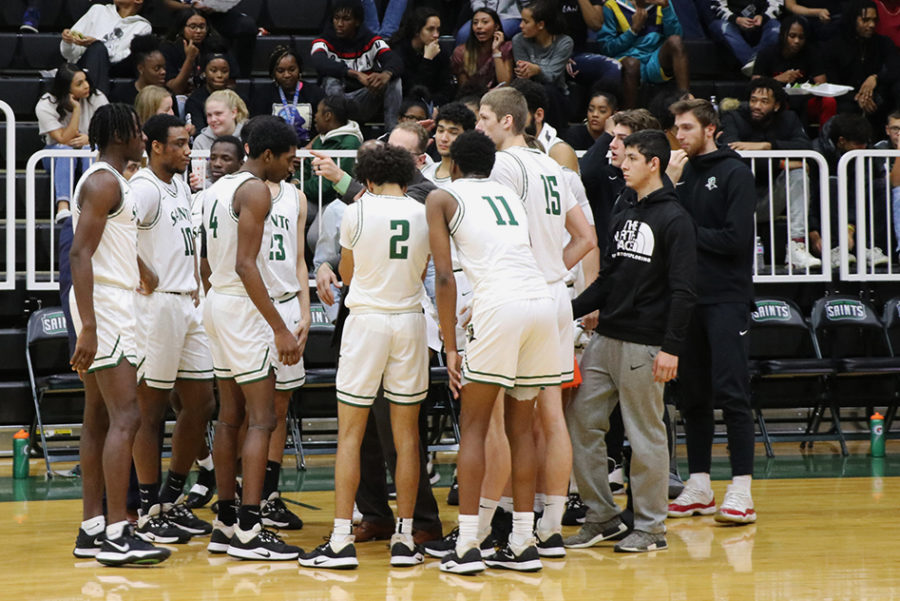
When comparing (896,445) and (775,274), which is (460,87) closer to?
(775,274)

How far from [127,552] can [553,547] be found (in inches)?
72.9

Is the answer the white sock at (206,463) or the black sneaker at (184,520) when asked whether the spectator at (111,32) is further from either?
the black sneaker at (184,520)

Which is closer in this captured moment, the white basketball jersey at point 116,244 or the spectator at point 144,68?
the white basketball jersey at point 116,244

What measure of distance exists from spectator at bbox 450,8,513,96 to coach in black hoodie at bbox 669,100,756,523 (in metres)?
4.61

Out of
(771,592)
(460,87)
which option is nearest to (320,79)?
(460,87)

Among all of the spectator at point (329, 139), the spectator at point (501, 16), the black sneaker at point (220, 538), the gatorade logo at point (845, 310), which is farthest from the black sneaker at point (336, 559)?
the spectator at point (501, 16)

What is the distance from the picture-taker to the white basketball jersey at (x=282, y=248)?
19.1ft

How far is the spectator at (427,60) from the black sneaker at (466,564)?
262 inches

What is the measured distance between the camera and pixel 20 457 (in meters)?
7.82

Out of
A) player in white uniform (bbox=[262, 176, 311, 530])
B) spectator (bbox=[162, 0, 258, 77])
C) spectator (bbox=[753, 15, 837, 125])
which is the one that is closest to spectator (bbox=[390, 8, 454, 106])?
spectator (bbox=[162, 0, 258, 77])

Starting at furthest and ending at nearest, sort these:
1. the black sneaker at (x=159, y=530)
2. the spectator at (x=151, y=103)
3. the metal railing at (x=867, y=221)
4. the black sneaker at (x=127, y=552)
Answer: the metal railing at (x=867, y=221) → the spectator at (x=151, y=103) → the black sneaker at (x=159, y=530) → the black sneaker at (x=127, y=552)

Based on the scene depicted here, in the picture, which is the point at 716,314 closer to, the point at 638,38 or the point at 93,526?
the point at 93,526

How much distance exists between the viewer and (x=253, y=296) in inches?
205

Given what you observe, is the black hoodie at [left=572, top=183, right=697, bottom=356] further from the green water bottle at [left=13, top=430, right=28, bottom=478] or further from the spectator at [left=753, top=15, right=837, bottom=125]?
the spectator at [left=753, top=15, right=837, bottom=125]
